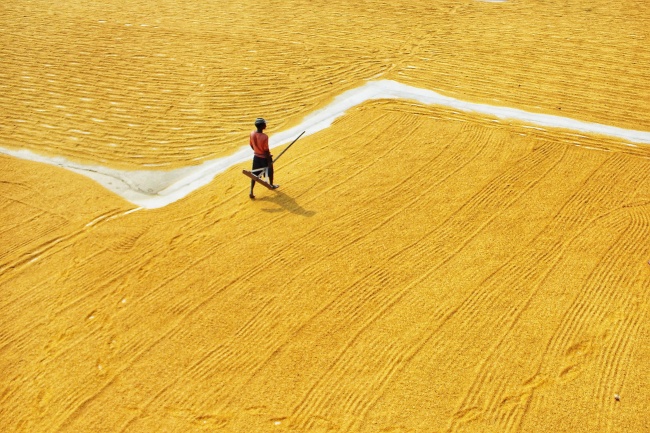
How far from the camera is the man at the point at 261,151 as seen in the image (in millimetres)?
9570

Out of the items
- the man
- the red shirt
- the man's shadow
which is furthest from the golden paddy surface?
the red shirt

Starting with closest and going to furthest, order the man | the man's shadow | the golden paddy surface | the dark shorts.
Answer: the golden paddy surface, the man's shadow, the man, the dark shorts

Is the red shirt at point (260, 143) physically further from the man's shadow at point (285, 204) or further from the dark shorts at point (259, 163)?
the man's shadow at point (285, 204)

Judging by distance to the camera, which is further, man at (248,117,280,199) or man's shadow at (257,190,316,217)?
man at (248,117,280,199)

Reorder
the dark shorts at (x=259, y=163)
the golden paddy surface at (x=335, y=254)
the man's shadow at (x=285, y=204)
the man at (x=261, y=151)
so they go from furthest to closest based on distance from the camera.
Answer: the dark shorts at (x=259, y=163) → the man at (x=261, y=151) → the man's shadow at (x=285, y=204) → the golden paddy surface at (x=335, y=254)

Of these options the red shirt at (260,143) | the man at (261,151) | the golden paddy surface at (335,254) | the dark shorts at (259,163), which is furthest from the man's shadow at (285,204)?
the red shirt at (260,143)

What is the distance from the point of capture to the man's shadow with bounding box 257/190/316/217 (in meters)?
9.43

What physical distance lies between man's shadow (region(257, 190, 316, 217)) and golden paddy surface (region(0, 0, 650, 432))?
0.04m

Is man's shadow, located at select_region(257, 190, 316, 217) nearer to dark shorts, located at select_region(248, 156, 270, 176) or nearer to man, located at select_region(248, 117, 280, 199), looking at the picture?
man, located at select_region(248, 117, 280, 199)

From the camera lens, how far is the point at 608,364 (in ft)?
21.7

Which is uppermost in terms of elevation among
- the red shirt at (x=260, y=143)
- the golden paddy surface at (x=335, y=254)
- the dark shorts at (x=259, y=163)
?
the red shirt at (x=260, y=143)

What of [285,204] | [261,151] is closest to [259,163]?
[261,151]

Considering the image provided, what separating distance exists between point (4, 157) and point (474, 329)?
1031 cm

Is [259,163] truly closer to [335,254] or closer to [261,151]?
[261,151]
